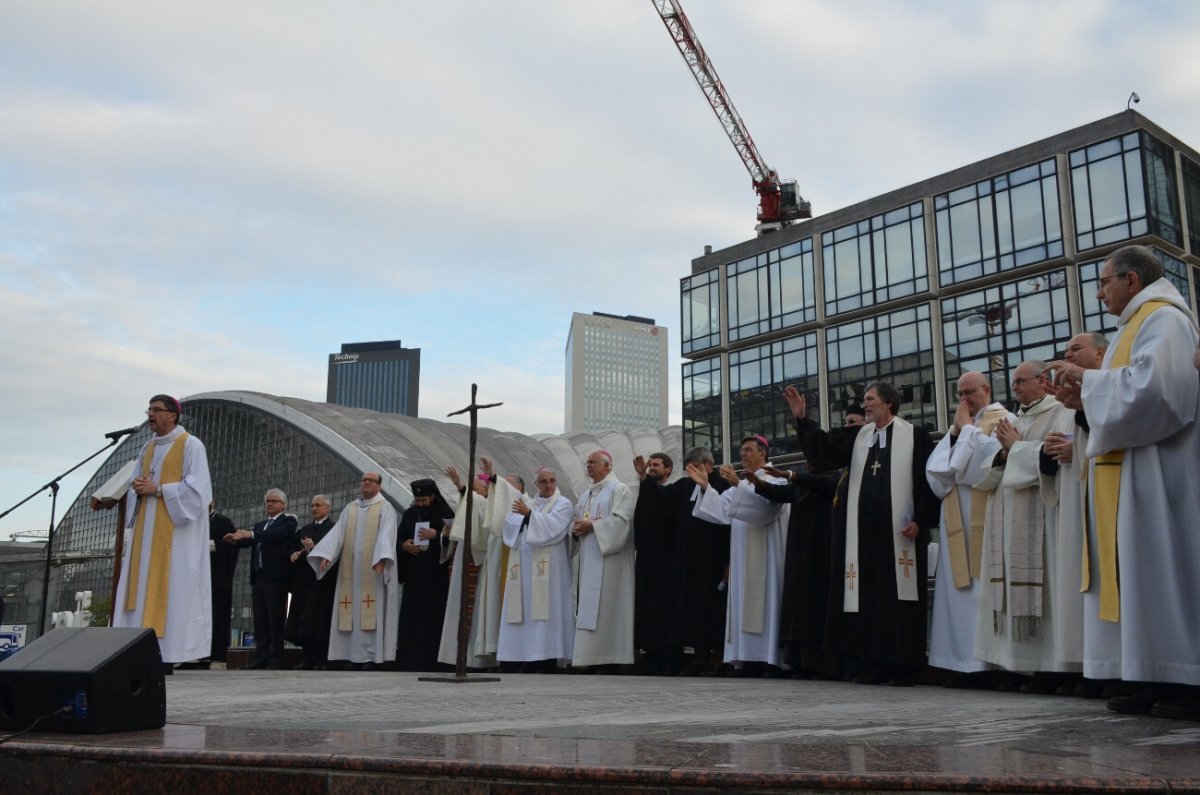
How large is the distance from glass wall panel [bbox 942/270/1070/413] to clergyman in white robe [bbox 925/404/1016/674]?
2743cm

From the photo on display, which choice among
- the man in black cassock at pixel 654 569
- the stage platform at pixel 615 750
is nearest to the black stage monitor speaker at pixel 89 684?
the stage platform at pixel 615 750

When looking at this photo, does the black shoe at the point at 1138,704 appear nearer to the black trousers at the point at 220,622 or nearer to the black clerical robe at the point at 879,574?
the black clerical robe at the point at 879,574

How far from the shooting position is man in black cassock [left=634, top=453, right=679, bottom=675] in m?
9.33

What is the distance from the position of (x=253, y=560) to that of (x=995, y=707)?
31.1 feet

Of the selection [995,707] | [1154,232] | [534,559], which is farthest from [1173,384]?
[1154,232]

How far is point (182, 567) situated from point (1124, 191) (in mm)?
30634

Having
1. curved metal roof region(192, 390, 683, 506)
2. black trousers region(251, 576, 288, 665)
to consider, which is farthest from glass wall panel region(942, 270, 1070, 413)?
black trousers region(251, 576, 288, 665)

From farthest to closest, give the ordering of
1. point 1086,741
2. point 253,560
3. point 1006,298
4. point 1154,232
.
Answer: point 1006,298 → point 1154,232 → point 253,560 → point 1086,741

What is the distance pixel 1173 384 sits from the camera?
14.6 feet

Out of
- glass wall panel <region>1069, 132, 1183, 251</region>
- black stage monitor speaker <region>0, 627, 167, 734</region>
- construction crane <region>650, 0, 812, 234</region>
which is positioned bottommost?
black stage monitor speaker <region>0, 627, 167, 734</region>

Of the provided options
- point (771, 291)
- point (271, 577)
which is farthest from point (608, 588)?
point (771, 291)

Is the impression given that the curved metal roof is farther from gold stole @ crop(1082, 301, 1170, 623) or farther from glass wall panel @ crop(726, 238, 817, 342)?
gold stole @ crop(1082, 301, 1170, 623)

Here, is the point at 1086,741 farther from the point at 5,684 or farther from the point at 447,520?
the point at 447,520

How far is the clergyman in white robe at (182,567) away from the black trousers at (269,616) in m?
3.22
